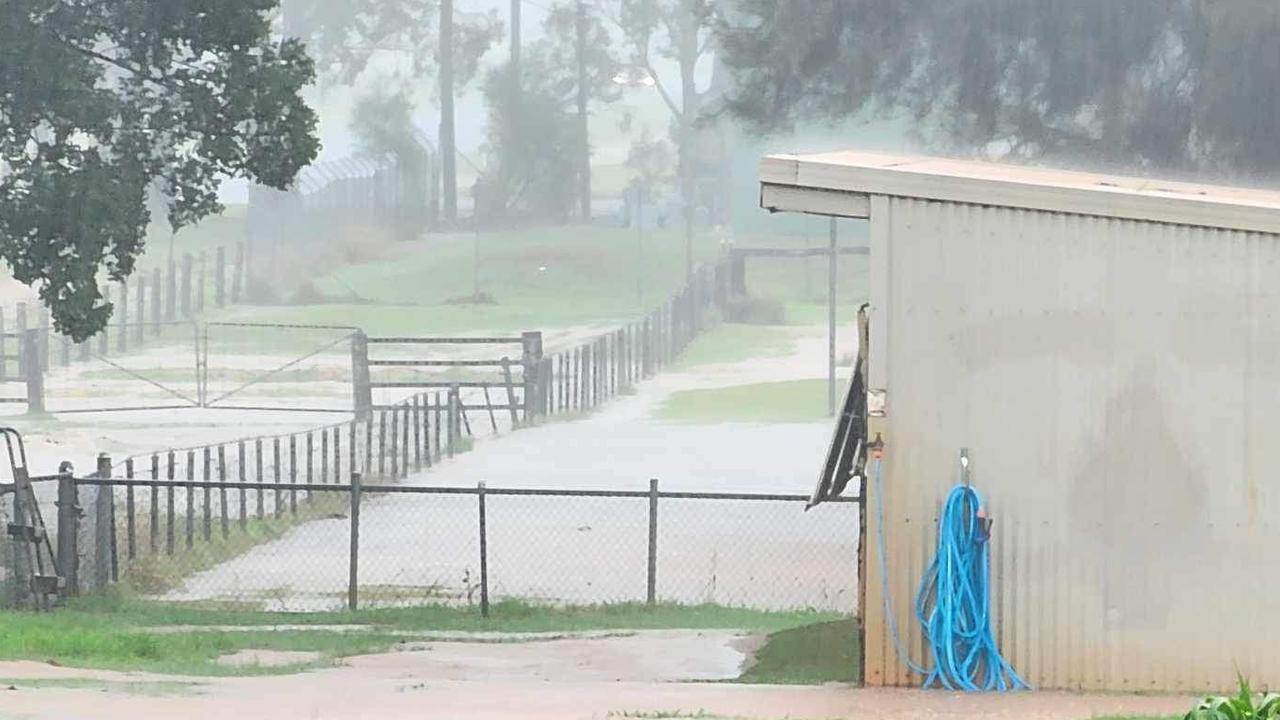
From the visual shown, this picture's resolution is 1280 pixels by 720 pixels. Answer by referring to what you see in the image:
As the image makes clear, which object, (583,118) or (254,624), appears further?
(583,118)

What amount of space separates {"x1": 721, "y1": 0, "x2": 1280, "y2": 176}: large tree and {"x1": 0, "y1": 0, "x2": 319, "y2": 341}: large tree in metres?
8.37

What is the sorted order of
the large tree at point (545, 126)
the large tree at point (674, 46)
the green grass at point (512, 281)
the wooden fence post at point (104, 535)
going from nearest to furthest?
1. the wooden fence post at point (104, 535)
2. the green grass at point (512, 281)
3. the large tree at point (545, 126)
4. the large tree at point (674, 46)

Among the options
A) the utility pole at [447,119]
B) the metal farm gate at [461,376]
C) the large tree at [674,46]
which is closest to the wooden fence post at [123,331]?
the metal farm gate at [461,376]

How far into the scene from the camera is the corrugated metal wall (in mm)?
13047

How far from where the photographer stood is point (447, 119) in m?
90.4

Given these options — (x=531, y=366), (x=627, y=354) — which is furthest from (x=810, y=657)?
(x=627, y=354)

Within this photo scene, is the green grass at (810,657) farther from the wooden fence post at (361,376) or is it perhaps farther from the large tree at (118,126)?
the wooden fence post at (361,376)

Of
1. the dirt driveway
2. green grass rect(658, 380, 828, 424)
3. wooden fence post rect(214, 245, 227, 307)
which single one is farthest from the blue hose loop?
wooden fence post rect(214, 245, 227, 307)

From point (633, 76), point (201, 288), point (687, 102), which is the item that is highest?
point (633, 76)

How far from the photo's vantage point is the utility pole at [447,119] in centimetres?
9075

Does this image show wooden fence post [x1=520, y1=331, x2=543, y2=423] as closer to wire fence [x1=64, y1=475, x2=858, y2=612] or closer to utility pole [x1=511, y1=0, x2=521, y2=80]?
wire fence [x1=64, y1=475, x2=858, y2=612]

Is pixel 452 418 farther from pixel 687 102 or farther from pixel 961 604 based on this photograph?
pixel 687 102

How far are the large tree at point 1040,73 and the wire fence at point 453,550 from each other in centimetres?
546

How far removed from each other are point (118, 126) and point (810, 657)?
1022 cm
